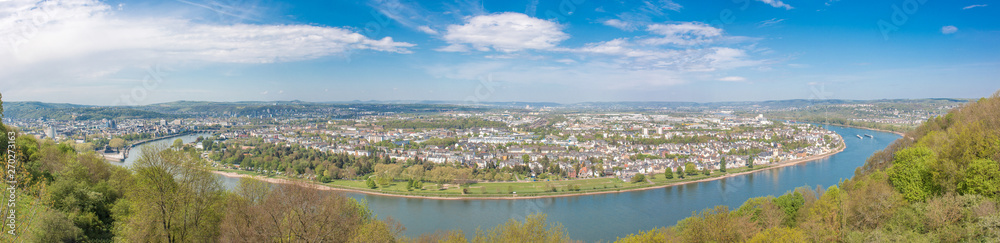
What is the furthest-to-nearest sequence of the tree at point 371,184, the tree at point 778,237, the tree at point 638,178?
the tree at point 638,178 < the tree at point 371,184 < the tree at point 778,237

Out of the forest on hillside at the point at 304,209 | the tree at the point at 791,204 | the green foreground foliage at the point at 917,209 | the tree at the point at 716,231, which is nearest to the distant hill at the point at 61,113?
the forest on hillside at the point at 304,209

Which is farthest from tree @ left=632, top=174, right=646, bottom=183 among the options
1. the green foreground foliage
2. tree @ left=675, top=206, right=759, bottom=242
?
tree @ left=675, top=206, right=759, bottom=242

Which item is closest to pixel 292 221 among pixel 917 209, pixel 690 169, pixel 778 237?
pixel 778 237

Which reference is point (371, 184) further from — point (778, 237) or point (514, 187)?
point (778, 237)

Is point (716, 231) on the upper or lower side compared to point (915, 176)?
lower

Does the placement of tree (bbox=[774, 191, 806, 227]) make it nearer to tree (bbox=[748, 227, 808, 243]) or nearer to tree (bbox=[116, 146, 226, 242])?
tree (bbox=[748, 227, 808, 243])

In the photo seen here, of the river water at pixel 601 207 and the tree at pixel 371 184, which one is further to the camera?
the tree at pixel 371 184

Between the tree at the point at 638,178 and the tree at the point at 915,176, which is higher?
the tree at the point at 915,176

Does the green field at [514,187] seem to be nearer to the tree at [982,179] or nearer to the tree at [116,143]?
the tree at [982,179]

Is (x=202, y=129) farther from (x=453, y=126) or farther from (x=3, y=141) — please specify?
(x=3, y=141)

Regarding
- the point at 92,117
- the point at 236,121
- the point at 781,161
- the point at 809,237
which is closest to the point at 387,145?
the point at 781,161
